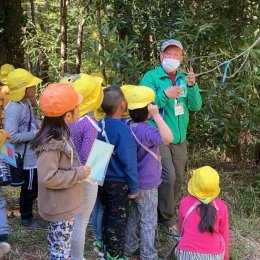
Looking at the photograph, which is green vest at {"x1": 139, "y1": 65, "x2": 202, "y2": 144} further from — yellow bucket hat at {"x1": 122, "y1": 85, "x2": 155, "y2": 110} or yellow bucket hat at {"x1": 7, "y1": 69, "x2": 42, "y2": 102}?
yellow bucket hat at {"x1": 7, "y1": 69, "x2": 42, "y2": 102}

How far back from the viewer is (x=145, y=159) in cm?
345

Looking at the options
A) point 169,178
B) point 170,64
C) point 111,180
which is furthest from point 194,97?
point 111,180

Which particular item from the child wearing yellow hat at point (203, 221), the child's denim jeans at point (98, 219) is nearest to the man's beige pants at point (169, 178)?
the child's denim jeans at point (98, 219)

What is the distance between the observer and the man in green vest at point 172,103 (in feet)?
12.5

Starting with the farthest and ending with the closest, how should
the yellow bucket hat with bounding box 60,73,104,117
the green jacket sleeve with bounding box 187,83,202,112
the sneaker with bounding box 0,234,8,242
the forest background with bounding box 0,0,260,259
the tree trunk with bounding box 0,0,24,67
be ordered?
the tree trunk with bounding box 0,0,24,67, the forest background with bounding box 0,0,260,259, the green jacket sleeve with bounding box 187,83,202,112, the sneaker with bounding box 0,234,8,242, the yellow bucket hat with bounding box 60,73,104,117

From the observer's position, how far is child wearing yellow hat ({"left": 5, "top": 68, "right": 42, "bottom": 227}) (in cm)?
376

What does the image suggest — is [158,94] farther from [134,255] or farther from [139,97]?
[134,255]

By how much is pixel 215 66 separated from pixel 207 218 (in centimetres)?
216

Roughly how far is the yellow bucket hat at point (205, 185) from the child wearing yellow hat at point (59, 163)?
74 centimetres

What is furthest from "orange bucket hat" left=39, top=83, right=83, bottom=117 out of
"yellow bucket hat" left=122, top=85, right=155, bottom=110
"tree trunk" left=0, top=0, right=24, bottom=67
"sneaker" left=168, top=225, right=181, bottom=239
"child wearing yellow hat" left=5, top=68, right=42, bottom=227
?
"tree trunk" left=0, top=0, right=24, bottom=67

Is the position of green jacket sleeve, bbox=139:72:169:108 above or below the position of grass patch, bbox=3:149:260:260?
above

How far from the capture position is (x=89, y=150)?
10.3ft

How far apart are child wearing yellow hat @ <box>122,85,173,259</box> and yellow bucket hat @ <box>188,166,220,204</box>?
0.36m

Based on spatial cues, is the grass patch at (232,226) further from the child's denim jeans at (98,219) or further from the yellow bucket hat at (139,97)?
the yellow bucket hat at (139,97)
